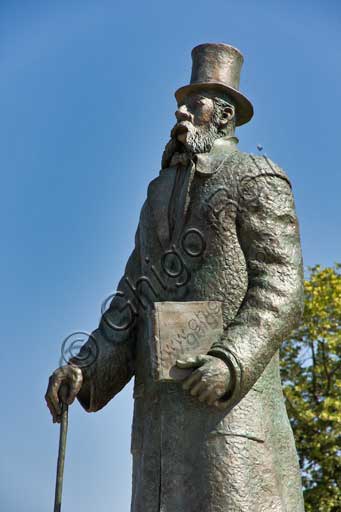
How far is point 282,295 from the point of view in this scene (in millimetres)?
6551

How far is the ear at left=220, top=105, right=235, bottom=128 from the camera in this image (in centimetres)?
727

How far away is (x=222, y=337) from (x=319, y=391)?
16971 mm

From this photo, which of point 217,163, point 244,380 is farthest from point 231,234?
point 244,380

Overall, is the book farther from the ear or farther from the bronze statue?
the ear

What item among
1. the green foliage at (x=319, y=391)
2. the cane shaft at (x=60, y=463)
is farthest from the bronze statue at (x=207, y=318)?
the green foliage at (x=319, y=391)

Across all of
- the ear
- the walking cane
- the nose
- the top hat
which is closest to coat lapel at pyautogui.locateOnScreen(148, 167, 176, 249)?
the nose

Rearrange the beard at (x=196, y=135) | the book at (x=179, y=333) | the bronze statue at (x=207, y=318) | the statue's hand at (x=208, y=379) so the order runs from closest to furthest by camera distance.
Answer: the statue's hand at (x=208, y=379) → the bronze statue at (x=207, y=318) → the book at (x=179, y=333) → the beard at (x=196, y=135)

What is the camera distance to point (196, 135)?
7184 mm

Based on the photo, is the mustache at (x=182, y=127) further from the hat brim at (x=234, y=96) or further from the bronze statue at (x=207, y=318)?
the hat brim at (x=234, y=96)

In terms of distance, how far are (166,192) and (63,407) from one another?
1633 mm

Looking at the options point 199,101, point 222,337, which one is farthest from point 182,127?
point 222,337

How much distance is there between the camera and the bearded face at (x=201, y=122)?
7164 millimetres

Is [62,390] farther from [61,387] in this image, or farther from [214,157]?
[214,157]

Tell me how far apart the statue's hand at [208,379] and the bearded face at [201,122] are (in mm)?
1629
